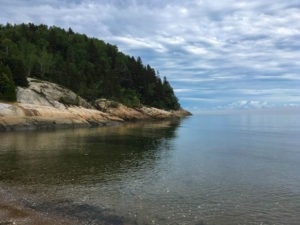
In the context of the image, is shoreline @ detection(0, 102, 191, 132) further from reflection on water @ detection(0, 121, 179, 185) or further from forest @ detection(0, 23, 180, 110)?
forest @ detection(0, 23, 180, 110)

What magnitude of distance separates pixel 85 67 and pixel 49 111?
236ft

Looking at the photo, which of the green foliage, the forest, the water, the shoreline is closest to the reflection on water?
the water

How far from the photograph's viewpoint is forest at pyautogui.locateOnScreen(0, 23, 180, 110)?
346ft

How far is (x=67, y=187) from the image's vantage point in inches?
821

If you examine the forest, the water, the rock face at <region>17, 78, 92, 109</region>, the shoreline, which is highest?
the forest

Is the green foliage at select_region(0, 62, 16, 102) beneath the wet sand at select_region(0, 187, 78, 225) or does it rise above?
above

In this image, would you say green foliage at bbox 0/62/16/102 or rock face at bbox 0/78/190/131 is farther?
green foliage at bbox 0/62/16/102

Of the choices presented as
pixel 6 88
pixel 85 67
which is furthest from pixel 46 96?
pixel 85 67

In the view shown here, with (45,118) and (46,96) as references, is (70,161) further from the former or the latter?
(46,96)

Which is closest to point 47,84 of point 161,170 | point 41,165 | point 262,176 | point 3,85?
point 3,85

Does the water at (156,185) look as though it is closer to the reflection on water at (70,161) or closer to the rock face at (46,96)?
the reflection on water at (70,161)

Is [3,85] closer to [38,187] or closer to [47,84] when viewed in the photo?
[47,84]

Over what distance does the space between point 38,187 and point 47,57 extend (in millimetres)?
96523

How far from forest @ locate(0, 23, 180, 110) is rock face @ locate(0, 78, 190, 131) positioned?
55.2 ft
